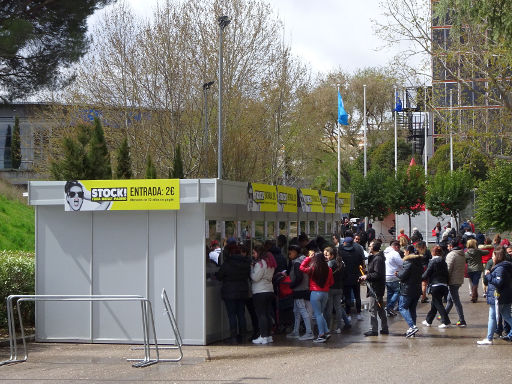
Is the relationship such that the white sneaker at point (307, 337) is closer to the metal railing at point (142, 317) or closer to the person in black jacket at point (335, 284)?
the person in black jacket at point (335, 284)

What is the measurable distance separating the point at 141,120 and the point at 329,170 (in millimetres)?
29892

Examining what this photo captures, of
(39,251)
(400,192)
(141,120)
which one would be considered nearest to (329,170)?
(400,192)

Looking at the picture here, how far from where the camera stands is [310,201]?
19.8 metres

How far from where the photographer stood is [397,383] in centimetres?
1037

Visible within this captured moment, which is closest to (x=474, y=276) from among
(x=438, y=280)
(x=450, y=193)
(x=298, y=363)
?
(x=438, y=280)

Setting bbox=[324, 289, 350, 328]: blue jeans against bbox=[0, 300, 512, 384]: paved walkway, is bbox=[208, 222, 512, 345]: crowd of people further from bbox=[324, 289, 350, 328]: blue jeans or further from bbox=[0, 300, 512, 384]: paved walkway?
bbox=[0, 300, 512, 384]: paved walkway

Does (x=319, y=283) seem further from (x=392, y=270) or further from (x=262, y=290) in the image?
(x=392, y=270)

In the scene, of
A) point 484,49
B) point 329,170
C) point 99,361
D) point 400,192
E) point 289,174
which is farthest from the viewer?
point 329,170

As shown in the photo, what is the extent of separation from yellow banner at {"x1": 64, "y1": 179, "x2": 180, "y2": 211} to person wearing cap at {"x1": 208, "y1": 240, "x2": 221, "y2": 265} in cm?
106

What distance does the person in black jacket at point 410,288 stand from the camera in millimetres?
15141

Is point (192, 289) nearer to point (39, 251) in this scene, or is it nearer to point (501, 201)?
point (39, 251)

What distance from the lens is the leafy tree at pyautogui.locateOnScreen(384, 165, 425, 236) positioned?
5278 cm

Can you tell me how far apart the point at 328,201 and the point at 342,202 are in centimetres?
247

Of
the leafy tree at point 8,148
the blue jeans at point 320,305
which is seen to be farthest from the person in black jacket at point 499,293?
the leafy tree at point 8,148
